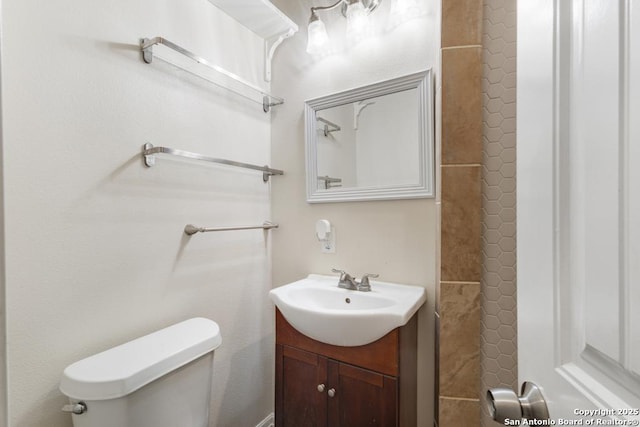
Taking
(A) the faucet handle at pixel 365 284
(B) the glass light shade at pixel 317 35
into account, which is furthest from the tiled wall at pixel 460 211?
(B) the glass light shade at pixel 317 35

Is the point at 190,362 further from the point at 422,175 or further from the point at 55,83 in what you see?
the point at 422,175

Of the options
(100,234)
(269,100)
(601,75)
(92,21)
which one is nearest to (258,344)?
(100,234)

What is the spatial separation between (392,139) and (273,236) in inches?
33.1

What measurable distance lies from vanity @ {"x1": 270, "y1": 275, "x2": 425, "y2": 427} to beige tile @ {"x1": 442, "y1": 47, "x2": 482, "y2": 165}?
0.55m

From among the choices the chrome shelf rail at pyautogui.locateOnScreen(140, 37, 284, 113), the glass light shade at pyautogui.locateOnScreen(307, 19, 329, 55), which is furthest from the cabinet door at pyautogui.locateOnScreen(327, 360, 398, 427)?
the glass light shade at pyautogui.locateOnScreen(307, 19, 329, 55)

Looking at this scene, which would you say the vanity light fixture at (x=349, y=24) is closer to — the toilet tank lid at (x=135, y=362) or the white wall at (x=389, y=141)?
the white wall at (x=389, y=141)

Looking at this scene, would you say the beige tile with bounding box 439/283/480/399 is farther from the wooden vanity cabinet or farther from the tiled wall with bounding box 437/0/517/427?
the wooden vanity cabinet

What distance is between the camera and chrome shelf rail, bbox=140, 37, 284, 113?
1010 mm

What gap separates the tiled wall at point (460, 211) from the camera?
858mm

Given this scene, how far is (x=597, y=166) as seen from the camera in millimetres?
291

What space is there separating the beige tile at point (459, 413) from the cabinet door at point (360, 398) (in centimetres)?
15

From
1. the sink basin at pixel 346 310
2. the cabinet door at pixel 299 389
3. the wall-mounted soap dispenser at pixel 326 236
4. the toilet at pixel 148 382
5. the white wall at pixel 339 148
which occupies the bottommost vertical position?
the cabinet door at pixel 299 389

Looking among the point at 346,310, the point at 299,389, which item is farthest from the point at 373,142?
the point at 299,389

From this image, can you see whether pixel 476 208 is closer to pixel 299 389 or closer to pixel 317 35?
pixel 299 389
